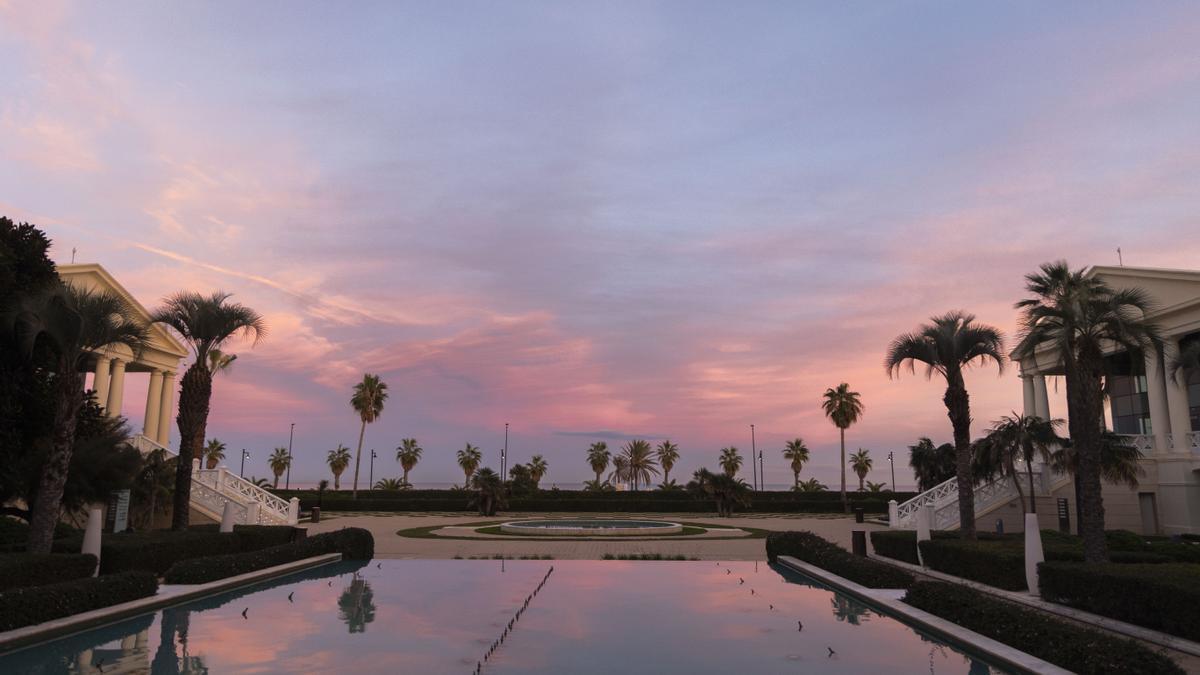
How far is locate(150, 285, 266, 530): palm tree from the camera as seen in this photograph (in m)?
25.5

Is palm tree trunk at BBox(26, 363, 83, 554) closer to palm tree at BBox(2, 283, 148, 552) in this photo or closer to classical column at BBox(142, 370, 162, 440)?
palm tree at BBox(2, 283, 148, 552)

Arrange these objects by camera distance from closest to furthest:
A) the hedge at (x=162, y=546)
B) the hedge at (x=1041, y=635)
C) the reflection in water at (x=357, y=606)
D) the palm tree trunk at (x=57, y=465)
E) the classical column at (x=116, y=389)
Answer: the hedge at (x=1041, y=635) → the reflection in water at (x=357, y=606) → the palm tree trunk at (x=57, y=465) → the hedge at (x=162, y=546) → the classical column at (x=116, y=389)

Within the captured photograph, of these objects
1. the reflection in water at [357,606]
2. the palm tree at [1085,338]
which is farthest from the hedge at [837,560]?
the reflection in water at [357,606]

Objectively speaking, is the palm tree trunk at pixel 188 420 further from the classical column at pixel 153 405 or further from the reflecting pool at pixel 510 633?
the classical column at pixel 153 405

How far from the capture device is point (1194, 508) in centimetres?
3522

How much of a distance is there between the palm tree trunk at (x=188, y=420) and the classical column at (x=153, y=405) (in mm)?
25596

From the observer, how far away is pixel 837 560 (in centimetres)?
2191

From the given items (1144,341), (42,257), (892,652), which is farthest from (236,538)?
(1144,341)

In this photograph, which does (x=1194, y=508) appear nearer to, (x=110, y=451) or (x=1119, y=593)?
(x=1119, y=593)

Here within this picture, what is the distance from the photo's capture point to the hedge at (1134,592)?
12.7 metres

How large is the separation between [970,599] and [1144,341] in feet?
33.0

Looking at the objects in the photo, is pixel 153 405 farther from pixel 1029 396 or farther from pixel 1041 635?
pixel 1029 396

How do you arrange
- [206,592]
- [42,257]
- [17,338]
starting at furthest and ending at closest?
1. [42,257]
2. [17,338]
3. [206,592]

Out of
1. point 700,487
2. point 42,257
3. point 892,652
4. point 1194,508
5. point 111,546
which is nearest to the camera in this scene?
point 892,652
